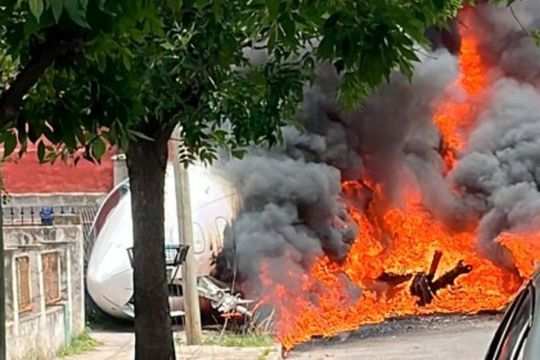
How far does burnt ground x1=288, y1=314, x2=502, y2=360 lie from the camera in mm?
12055

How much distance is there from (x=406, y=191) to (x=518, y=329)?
44.8 feet

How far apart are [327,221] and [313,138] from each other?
1.30 metres

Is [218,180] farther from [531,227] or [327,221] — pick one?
[531,227]

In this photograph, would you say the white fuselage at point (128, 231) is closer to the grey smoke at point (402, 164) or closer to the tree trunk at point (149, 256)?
the grey smoke at point (402, 164)

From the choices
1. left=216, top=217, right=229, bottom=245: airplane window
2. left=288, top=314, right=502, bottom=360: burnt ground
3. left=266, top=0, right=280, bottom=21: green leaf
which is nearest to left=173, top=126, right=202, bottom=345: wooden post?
left=288, top=314, right=502, bottom=360: burnt ground

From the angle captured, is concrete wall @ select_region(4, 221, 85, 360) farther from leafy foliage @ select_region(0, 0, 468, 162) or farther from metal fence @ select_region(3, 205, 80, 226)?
leafy foliage @ select_region(0, 0, 468, 162)

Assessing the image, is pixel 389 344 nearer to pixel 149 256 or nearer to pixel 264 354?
pixel 264 354

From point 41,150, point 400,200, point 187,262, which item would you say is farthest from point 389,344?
point 41,150

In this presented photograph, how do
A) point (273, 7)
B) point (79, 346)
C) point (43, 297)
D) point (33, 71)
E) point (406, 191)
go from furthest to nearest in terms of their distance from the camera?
point (406, 191)
point (79, 346)
point (43, 297)
point (33, 71)
point (273, 7)

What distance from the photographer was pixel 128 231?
49.5 feet

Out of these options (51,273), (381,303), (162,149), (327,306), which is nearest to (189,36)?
(162,149)

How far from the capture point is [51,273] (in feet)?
40.8

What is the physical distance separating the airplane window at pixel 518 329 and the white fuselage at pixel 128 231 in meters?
11.2

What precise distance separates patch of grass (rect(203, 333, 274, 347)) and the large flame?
48.3 inches
